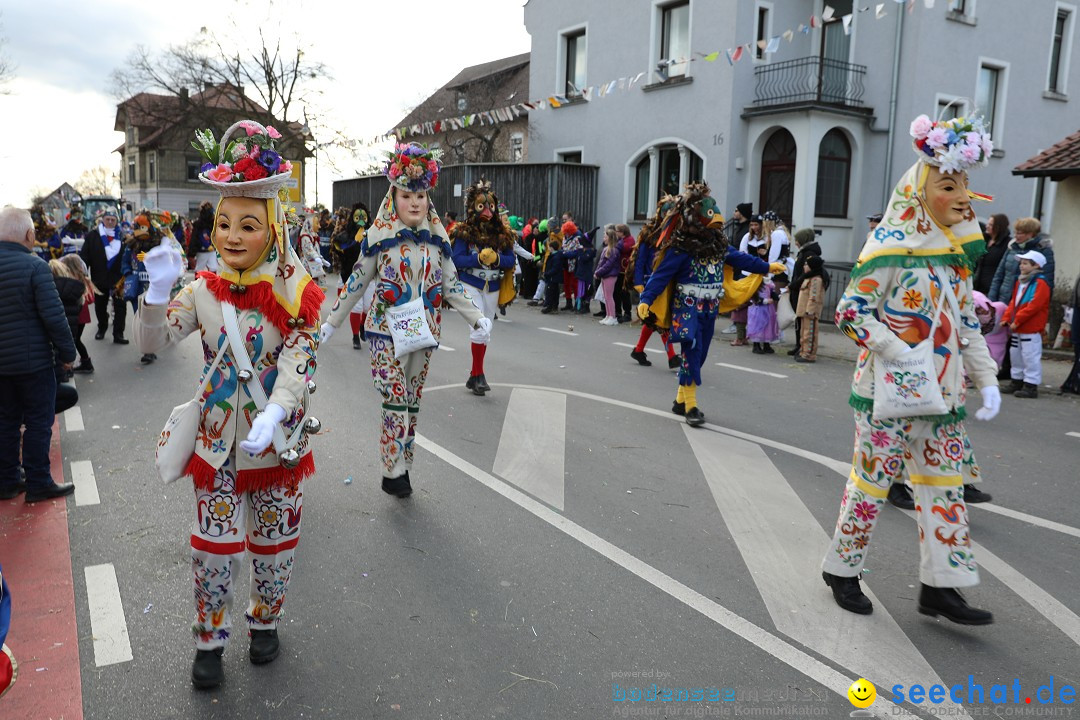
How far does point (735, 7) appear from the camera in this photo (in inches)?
794

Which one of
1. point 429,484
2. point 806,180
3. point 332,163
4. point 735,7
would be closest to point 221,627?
point 429,484

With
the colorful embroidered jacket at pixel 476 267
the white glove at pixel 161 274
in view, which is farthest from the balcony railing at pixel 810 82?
the white glove at pixel 161 274

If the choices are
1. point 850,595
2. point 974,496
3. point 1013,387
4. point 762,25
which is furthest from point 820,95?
point 850,595

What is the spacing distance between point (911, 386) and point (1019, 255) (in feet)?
25.1

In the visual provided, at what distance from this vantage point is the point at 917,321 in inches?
153

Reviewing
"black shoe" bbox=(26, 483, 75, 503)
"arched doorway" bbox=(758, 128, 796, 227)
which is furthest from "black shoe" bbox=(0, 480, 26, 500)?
"arched doorway" bbox=(758, 128, 796, 227)

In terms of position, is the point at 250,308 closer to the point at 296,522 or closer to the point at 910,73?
the point at 296,522

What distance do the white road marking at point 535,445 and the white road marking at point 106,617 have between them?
2.60 m

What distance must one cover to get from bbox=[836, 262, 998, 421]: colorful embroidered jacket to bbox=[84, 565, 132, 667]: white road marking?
3574 mm

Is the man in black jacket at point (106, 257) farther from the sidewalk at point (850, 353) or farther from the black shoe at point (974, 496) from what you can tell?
the black shoe at point (974, 496)

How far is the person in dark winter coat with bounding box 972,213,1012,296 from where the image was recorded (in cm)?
1155

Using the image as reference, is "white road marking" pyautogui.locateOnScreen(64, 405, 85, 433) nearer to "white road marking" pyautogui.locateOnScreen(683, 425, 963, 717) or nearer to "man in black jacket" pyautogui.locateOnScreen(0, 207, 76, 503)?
"man in black jacket" pyautogui.locateOnScreen(0, 207, 76, 503)

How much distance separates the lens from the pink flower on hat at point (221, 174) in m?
3.24

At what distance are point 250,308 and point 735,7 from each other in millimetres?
19713
